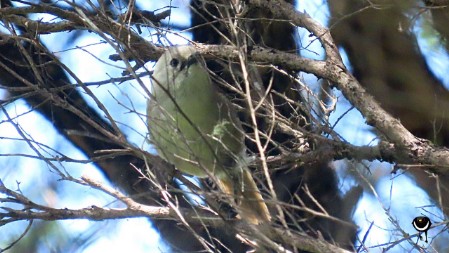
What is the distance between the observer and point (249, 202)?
9.97ft

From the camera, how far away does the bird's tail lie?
2.86m

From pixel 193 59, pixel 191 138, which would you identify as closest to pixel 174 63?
pixel 193 59

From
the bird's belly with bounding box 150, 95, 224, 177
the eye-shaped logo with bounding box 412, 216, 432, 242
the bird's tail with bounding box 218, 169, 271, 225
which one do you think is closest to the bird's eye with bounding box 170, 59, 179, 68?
the bird's belly with bounding box 150, 95, 224, 177

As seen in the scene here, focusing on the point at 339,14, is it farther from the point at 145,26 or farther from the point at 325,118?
the point at 145,26

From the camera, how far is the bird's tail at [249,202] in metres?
2.86

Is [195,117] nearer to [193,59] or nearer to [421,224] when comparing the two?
[193,59]

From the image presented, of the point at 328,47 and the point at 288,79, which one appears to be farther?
the point at 288,79

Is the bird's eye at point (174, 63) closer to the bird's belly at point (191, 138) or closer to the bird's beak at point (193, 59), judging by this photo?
the bird's beak at point (193, 59)

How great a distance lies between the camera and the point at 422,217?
326cm

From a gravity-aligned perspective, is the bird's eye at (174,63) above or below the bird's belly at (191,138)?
above

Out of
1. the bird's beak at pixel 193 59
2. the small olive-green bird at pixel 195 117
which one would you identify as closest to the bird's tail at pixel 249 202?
the small olive-green bird at pixel 195 117

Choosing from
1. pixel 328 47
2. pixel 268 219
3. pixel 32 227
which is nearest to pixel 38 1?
pixel 32 227

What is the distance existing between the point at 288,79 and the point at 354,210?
3.50 feet

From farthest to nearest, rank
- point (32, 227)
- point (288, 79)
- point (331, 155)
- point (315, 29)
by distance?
point (288, 79), point (315, 29), point (331, 155), point (32, 227)
